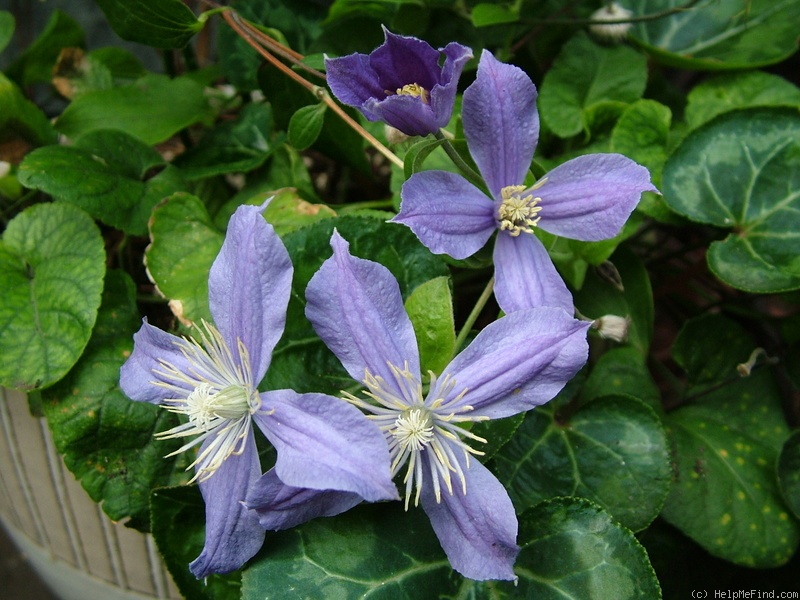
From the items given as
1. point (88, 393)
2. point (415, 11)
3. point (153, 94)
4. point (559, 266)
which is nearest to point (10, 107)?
point (153, 94)

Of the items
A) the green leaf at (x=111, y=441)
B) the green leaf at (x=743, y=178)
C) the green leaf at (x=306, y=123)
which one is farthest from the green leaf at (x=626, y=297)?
the green leaf at (x=111, y=441)

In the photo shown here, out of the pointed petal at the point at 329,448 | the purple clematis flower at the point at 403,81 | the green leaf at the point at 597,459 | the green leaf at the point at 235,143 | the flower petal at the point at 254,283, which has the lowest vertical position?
the green leaf at the point at 597,459

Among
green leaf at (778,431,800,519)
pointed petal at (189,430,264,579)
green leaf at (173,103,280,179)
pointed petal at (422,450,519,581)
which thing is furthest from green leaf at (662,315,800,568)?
green leaf at (173,103,280,179)

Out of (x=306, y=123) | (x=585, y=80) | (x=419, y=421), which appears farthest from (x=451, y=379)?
(x=585, y=80)

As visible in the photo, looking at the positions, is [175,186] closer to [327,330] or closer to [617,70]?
[327,330]

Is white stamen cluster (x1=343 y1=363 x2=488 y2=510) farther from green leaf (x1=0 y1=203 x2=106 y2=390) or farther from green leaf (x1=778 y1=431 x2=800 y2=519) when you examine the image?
green leaf (x1=778 y1=431 x2=800 y2=519)

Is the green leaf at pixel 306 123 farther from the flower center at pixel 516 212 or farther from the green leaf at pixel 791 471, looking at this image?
the green leaf at pixel 791 471
